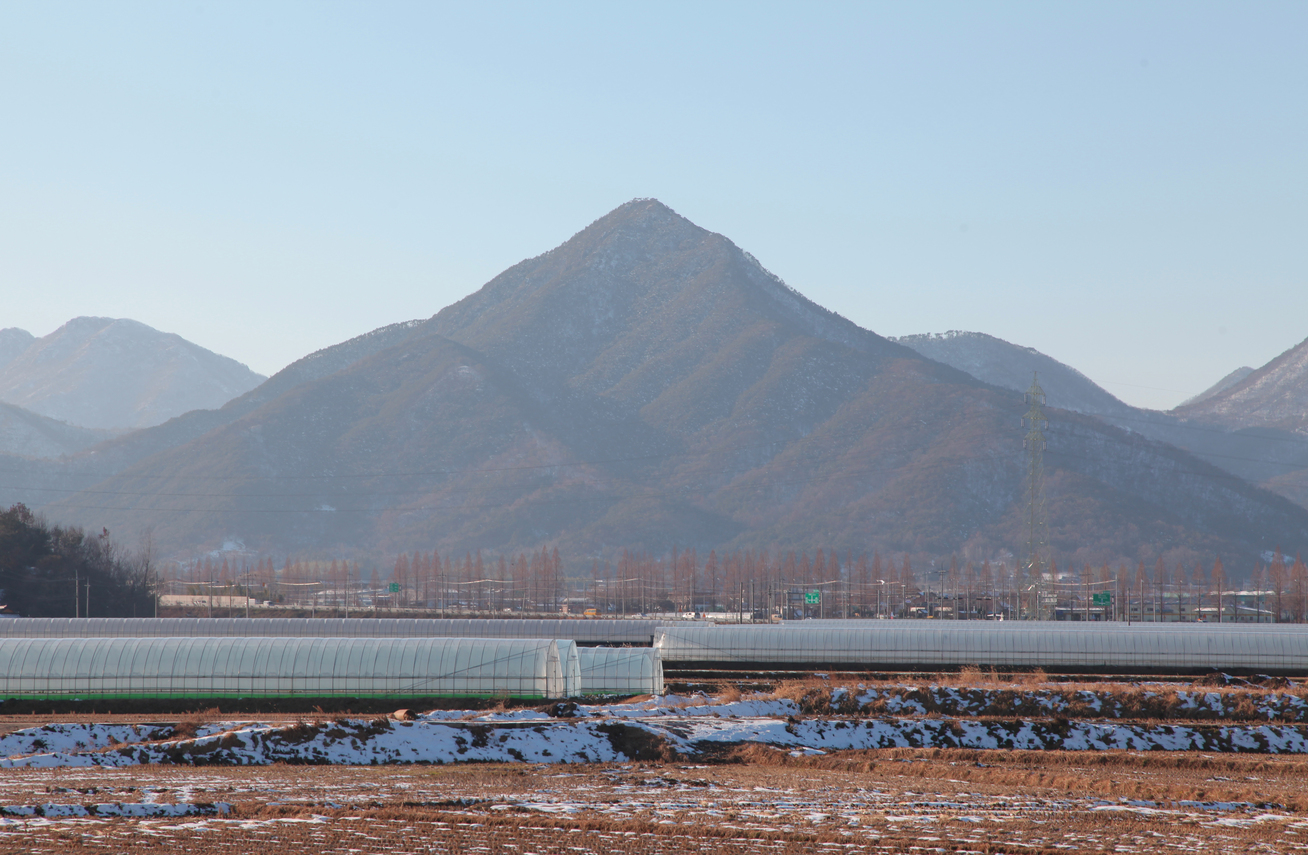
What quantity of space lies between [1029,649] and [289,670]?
4104 cm

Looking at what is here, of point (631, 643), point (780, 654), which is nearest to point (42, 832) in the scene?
point (780, 654)

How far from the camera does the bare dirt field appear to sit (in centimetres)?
2438

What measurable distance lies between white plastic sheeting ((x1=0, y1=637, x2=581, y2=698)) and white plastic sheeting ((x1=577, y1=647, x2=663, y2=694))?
9.43 ft

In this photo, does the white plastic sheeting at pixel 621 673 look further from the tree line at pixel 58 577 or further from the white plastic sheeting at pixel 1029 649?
the tree line at pixel 58 577

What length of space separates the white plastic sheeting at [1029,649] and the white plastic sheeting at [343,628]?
8950mm

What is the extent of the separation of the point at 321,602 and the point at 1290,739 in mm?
148683

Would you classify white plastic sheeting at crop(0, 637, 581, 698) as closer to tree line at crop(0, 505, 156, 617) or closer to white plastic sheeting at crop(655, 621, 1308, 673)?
white plastic sheeting at crop(655, 621, 1308, 673)

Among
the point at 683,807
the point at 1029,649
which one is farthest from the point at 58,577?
→ the point at 683,807

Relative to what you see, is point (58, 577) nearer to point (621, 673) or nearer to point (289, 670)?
point (289, 670)

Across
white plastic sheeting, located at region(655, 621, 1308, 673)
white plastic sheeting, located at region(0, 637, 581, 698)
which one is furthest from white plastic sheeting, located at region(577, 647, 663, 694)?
white plastic sheeting, located at region(655, 621, 1308, 673)

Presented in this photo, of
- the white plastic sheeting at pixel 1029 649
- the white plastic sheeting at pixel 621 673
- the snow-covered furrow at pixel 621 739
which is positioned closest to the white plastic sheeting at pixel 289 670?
the white plastic sheeting at pixel 621 673

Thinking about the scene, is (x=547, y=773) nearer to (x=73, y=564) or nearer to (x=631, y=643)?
(x=631, y=643)

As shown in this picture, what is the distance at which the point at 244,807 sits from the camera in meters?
27.4

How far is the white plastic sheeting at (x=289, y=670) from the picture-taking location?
49.2 meters
